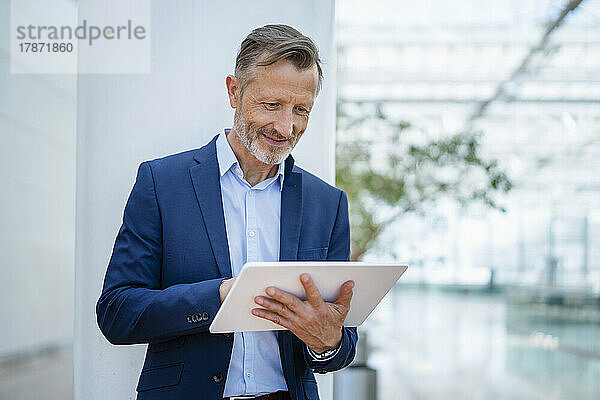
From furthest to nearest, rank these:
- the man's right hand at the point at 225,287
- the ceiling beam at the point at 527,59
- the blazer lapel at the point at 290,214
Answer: the ceiling beam at the point at 527,59
the blazer lapel at the point at 290,214
the man's right hand at the point at 225,287

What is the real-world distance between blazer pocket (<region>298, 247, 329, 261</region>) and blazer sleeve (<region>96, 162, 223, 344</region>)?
26cm

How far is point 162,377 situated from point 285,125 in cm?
56

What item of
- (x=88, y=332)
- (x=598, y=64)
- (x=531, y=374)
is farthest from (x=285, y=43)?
(x=531, y=374)

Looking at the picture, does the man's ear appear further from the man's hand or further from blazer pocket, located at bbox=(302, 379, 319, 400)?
blazer pocket, located at bbox=(302, 379, 319, 400)

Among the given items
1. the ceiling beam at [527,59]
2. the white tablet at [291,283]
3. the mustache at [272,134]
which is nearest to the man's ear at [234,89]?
the mustache at [272,134]

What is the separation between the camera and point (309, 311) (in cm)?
135

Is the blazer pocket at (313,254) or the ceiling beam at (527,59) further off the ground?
the ceiling beam at (527,59)

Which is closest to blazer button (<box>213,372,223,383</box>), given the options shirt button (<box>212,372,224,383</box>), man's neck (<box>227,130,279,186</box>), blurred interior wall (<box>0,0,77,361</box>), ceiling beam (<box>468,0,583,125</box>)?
shirt button (<box>212,372,224,383</box>)

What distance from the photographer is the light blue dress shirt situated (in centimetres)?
152

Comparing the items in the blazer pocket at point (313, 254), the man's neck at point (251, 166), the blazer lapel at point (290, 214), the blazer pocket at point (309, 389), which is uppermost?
the man's neck at point (251, 166)

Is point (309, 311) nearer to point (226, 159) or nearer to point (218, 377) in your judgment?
point (218, 377)

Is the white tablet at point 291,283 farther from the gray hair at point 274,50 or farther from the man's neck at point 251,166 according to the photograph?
the gray hair at point 274,50

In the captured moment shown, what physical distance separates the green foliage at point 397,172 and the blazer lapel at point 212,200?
3.40m

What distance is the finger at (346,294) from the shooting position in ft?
4.49
